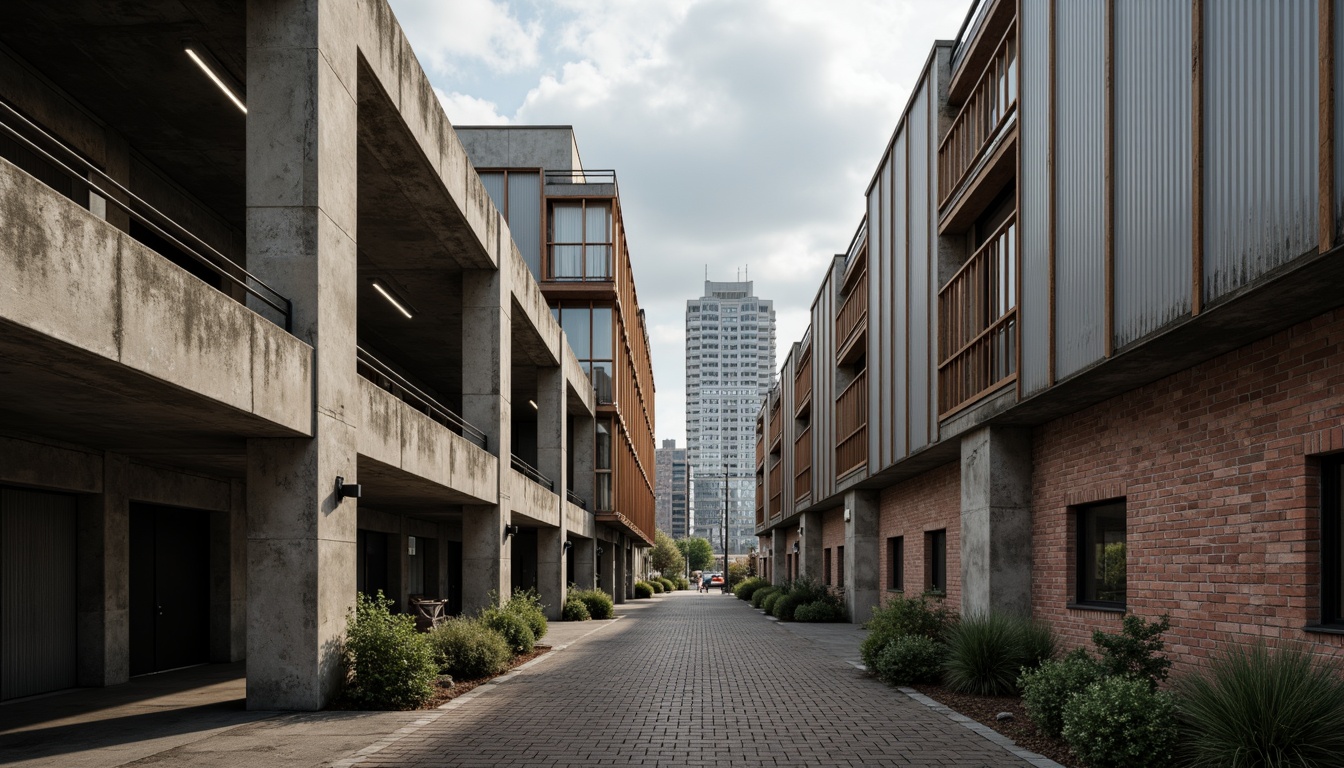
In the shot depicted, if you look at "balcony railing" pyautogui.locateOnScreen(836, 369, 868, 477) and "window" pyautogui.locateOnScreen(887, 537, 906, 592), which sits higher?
"balcony railing" pyautogui.locateOnScreen(836, 369, 868, 477)

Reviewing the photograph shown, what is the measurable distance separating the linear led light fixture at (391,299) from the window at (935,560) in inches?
482

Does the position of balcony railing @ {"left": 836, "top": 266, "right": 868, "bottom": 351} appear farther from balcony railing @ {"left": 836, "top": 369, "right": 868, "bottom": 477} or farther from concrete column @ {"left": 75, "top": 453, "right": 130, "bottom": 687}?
concrete column @ {"left": 75, "top": 453, "right": 130, "bottom": 687}

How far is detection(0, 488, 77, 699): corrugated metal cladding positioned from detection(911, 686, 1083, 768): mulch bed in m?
10.8

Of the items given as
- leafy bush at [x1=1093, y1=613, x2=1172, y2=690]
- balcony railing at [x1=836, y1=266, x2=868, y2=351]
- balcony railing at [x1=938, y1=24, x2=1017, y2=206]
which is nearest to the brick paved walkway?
leafy bush at [x1=1093, y1=613, x2=1172, y2=690]

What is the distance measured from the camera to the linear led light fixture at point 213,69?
11375mm

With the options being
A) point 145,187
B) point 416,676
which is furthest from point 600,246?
point 416,676

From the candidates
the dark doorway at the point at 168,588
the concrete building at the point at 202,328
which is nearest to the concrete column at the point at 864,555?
the concrete building at the point at 202,328

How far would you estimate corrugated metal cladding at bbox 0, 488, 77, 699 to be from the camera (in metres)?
11.9

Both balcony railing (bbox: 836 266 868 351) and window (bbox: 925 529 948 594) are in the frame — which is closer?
window (bbox: 925 529 948 594)

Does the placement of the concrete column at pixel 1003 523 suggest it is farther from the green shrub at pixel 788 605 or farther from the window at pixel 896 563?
the green shrub at pixel 788 605

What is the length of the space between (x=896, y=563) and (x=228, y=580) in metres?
15.5

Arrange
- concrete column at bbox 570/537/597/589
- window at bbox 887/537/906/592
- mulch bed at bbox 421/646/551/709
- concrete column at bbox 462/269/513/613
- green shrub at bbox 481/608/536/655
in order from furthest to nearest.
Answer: concrete column at bbox 570/537/597/589 → window at bbox 887/537/906/592 → concrete column at bbox 462/269/513/613 → green shrub at bbox 481/608/536/655 → mulch bed at bbox 421/646/551/709

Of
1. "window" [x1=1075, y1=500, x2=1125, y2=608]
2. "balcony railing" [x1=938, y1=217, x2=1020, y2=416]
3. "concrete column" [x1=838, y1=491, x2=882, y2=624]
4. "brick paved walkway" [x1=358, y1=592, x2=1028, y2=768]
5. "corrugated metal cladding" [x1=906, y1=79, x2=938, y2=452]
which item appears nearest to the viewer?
"brick paved walkway" [x1=358, y1=592, x2=1028, y2=768]

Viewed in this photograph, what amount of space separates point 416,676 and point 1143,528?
8.24 m
